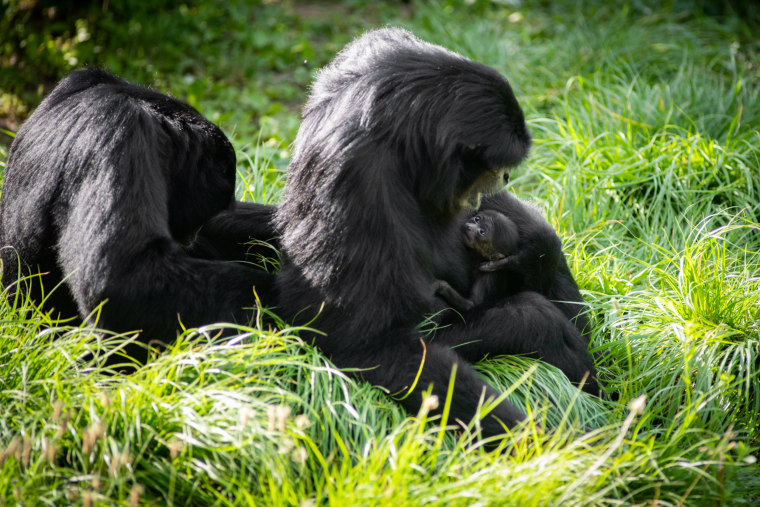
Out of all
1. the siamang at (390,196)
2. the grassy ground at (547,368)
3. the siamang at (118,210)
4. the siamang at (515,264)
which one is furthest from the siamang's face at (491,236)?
the siamang at (118,210)

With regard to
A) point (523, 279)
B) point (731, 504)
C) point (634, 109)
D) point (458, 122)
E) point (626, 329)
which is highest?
point (458, 122)

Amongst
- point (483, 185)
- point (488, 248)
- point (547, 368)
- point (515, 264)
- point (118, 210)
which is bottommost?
point (547, 368)

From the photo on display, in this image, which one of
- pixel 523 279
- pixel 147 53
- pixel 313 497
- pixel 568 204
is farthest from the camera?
pixel 147 53

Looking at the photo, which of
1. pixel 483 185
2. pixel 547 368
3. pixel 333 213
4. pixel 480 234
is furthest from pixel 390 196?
pixel 547 368

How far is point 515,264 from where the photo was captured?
4062 millimetres

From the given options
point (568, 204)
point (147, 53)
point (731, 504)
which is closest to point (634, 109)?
point (568, 204)

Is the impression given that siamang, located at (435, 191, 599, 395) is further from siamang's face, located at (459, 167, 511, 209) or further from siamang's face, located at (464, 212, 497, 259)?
siamang's face, located at (459, 167, 511, 209)

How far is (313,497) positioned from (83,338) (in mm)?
1307

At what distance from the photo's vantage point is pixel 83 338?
3359 millimetres

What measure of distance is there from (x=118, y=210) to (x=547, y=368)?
221cm

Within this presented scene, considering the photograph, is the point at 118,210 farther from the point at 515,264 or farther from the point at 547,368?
the point at 547,368

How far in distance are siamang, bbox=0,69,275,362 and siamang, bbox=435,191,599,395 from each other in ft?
3.76

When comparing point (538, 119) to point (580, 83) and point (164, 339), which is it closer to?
point (580, 83)

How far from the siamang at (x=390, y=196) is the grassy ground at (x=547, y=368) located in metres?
0.19
